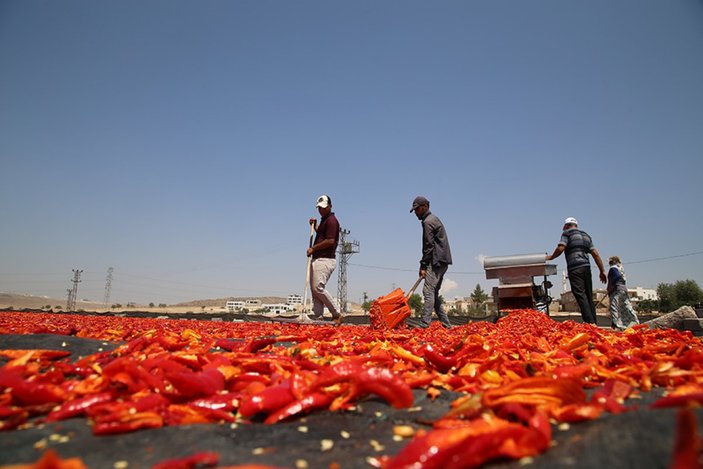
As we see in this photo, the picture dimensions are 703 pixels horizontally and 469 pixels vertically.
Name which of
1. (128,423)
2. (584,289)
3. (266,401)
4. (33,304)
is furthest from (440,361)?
(33,304)

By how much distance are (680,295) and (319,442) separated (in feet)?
272

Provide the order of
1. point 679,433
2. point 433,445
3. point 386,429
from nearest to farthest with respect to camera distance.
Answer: point 679,433 < point 433,445 < point 386,429

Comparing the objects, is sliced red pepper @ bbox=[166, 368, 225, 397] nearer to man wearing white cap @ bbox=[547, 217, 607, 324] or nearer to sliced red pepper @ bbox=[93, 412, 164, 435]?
sliced red pepper @ bbox=[93, 412, 164, 435]

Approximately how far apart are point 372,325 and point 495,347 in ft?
13.7

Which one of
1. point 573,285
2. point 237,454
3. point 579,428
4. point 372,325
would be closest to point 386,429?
point 237,454

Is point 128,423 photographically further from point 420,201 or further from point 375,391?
point 420,201

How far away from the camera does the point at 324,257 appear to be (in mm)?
8609

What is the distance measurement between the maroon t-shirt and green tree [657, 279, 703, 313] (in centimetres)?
7059

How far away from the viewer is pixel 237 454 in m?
1.51

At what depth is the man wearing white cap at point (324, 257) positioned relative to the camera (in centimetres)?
832

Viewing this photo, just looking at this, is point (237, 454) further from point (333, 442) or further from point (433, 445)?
point (433, 445)

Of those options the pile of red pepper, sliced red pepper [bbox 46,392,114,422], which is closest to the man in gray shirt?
the pile of red pepper

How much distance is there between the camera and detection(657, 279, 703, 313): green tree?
60.5 meters

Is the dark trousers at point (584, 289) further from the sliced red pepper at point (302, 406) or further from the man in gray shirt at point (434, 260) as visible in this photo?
the sliced red pepper at point (302, 406)
